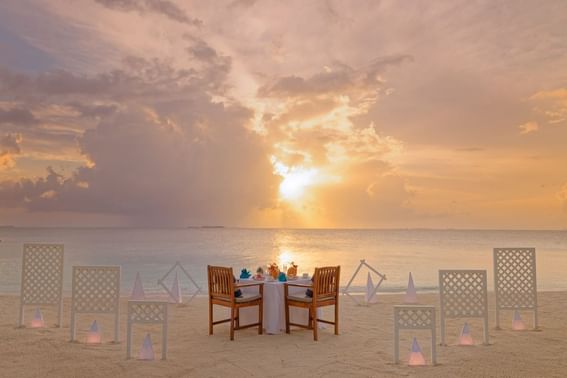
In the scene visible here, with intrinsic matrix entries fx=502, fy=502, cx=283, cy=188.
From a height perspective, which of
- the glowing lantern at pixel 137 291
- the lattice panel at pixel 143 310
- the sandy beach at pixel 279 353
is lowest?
the sandy beach at pixel 279 353

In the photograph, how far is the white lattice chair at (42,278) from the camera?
294 inches

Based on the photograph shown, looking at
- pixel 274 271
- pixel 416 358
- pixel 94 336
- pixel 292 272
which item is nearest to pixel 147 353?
pixel 94 336

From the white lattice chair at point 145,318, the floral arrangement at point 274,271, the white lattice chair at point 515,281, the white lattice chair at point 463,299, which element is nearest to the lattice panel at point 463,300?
the white lattice chair at point 463,299

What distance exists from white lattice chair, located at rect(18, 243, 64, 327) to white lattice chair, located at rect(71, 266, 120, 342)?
31.2 inches

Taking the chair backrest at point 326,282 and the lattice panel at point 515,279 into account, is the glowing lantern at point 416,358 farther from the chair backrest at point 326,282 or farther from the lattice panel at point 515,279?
the lattice panel at point 515,279

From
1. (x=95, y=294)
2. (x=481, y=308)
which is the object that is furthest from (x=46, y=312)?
(x=481, y=308)

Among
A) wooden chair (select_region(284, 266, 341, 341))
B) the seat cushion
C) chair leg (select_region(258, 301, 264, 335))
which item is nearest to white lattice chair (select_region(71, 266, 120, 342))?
the seat cushion

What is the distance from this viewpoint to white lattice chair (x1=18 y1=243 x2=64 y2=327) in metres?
7.46

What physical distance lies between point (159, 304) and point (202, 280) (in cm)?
1650

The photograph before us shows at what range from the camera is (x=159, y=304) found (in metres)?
5.87

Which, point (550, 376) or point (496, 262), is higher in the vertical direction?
point (496, 262)

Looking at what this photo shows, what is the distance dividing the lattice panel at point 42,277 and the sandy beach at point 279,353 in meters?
0.47

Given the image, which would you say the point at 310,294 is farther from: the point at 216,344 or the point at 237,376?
the point at 237,376

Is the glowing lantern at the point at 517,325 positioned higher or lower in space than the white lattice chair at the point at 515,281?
lower
